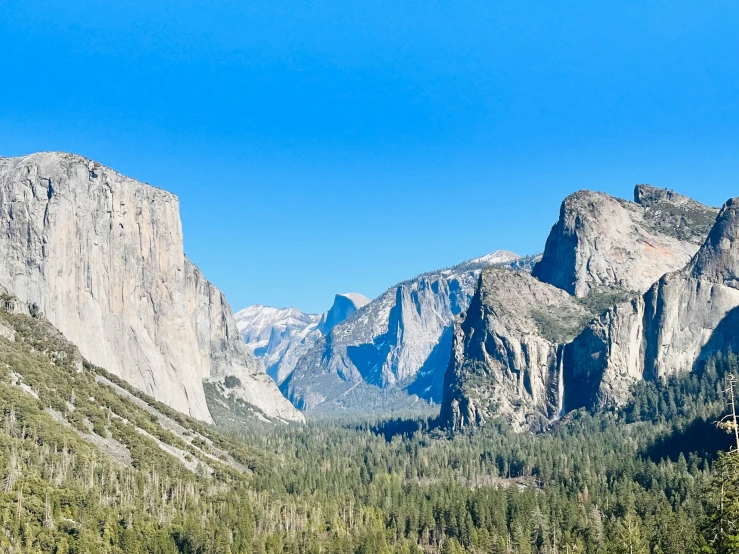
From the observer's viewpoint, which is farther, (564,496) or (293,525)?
(564,496)

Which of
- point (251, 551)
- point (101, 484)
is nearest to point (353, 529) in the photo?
point (251, 551)

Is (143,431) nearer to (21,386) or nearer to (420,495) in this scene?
(21,386)

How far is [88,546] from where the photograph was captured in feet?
383

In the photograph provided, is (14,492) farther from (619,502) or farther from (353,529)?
(619,502)

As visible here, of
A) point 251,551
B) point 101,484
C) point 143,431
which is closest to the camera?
point 251,551

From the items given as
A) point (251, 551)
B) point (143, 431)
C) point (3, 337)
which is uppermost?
point (3, 337)

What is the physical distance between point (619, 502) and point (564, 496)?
575 inches

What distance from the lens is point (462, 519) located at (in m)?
150

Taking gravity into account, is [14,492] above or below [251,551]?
above

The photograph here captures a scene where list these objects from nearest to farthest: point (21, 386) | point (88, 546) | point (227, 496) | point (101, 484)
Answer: point (88, 546) < point (101, 484) < point (227, 496) < point (21, 386)

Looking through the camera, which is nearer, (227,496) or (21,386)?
(227,496)

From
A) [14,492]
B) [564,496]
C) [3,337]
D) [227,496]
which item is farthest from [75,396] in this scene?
[564,496]

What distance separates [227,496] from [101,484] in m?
25.3

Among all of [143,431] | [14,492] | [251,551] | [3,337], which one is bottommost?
[251,551]
